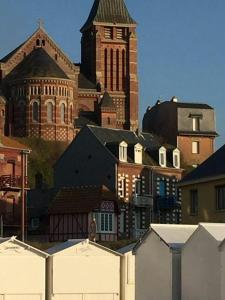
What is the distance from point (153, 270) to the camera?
124 ft

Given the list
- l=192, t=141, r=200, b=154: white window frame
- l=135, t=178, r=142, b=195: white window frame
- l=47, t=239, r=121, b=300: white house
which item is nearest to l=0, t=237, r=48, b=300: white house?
l=47, t=239, r=121, b=300: white house

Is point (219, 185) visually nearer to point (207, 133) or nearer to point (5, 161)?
point (5, 161)

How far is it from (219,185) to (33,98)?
71571 mm

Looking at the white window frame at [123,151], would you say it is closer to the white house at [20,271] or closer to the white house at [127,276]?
the white house at [127,276]

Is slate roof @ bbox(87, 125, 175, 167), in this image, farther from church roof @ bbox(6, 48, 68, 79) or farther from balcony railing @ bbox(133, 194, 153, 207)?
church roof @ bbox(6, 48, 68, 79)

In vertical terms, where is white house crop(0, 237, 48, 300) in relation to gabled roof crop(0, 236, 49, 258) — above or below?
below

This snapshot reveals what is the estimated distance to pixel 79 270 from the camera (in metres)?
43.9

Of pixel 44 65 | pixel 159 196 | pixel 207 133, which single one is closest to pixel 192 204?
pixel 159 196

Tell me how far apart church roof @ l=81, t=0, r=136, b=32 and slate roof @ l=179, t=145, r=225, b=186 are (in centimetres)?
8610

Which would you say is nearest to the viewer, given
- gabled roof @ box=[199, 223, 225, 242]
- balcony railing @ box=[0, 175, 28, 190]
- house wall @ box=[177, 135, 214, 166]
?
gabled roof @ box=[199, 223, 225, 242]

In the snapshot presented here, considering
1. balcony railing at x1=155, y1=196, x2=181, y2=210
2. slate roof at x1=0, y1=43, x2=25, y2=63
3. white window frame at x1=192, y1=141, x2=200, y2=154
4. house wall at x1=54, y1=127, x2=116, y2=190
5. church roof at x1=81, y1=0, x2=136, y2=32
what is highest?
church roof at x1=81, y1=0, x2=136, y2=32

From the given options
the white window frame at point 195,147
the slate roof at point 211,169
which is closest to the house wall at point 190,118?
the white window frame at point 195,147

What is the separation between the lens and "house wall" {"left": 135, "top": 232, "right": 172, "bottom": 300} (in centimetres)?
3688

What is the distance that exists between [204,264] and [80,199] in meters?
45.4
